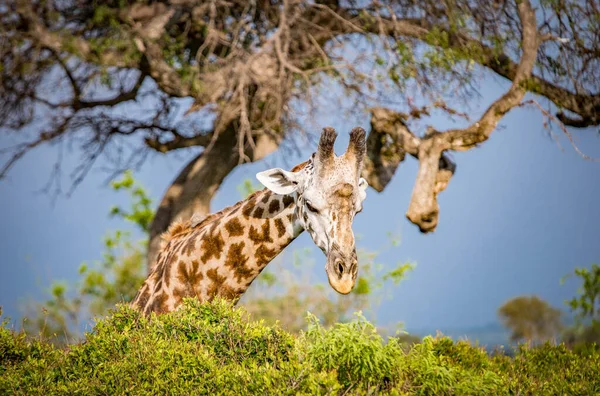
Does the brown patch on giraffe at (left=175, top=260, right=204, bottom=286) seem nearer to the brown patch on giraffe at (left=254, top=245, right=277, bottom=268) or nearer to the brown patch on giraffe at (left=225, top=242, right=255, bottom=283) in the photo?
the brown patch on giraffe at (left=225, top=242, right=255, bottom=283)

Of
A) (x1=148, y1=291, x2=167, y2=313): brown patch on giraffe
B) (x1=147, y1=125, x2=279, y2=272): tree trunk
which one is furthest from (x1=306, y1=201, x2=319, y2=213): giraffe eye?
(x1=147, y1=125, x2=279, y2=272): tree trunk

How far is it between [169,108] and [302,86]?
9.55ft

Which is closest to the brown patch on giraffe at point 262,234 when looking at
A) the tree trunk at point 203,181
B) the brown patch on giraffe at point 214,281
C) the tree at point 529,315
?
the brown patch on giraffe at point 214,281

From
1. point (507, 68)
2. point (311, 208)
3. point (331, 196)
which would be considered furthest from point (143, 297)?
point (507, 68)

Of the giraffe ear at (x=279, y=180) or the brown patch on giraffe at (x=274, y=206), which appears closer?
the giraffe ear at (x=279, y=180)

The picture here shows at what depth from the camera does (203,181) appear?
1290 centimetres

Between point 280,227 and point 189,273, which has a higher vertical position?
point 280,227

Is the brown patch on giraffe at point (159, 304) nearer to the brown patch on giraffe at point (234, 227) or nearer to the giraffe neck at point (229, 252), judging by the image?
the giraffe neck at point (229, 252)

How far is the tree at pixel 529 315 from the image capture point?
18.2 meters

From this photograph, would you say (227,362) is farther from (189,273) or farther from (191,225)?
(191,225)

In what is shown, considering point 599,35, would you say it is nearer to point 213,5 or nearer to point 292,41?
point 292,41

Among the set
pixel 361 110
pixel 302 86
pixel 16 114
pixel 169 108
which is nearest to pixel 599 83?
pixel 361 110

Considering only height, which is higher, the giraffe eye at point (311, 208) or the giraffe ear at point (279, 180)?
the giraffe ear at point (279, 180)

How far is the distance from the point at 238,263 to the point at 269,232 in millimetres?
346
